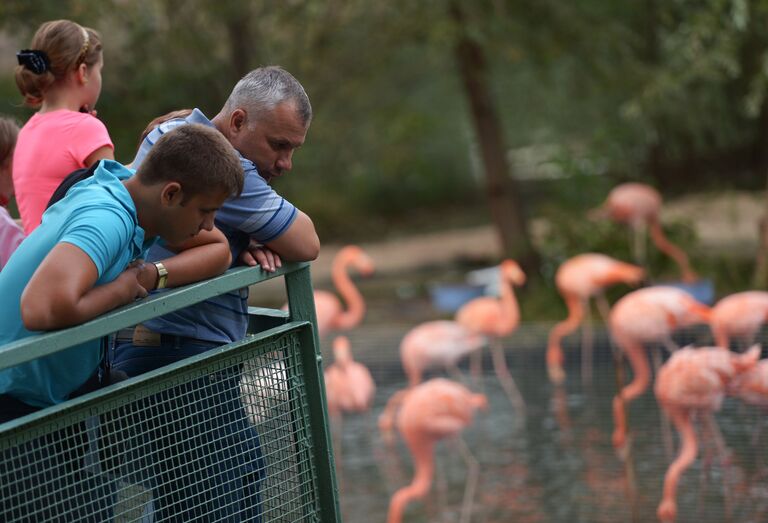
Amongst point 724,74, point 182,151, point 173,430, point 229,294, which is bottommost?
point 173,430

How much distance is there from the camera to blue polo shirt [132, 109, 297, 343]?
219cm

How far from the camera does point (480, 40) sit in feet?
27.4

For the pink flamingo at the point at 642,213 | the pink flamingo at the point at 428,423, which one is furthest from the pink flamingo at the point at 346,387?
the pink flamingo at the point at 642,213

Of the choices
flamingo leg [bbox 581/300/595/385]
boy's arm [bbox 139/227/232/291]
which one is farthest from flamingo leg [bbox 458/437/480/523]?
boy's arm [bbox 139/227/232/291]

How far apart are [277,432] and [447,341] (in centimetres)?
494

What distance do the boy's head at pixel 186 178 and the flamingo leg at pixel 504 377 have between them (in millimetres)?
5552

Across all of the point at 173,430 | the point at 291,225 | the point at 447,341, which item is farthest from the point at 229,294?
the point at 447,341

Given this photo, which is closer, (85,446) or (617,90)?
(85,446)

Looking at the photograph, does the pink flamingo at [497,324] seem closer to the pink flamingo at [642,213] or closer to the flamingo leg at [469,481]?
the flamingo leg at [469,481]

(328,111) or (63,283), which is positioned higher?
(328,111)

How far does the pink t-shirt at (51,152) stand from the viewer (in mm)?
2418

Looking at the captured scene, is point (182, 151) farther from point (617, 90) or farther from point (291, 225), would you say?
point (617, 90)

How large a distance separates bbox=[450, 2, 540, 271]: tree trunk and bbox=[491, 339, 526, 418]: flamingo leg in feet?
6.68

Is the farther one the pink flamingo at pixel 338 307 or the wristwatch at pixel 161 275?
the pink flamingo at pixel 338 307
